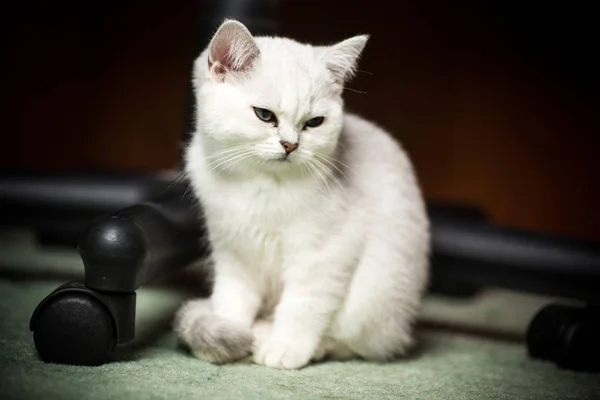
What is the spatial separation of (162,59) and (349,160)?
1.73 meters

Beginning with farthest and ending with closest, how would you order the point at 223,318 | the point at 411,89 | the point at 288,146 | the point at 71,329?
the point at 411,89, the point at 223,318, the point at 288,146, the point at 71,329

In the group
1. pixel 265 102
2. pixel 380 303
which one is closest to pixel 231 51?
pixel 265 102

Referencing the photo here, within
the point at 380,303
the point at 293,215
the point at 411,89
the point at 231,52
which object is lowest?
the point at 380,303

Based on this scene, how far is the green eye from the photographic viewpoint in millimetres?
1547

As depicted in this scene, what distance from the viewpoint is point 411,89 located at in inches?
118

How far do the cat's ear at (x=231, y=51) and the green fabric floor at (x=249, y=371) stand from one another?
2.17ft

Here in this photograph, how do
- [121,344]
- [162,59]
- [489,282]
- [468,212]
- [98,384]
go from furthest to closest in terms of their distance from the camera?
[162,59] → [468,212] → [489,282] → [121,344] → [98,384]

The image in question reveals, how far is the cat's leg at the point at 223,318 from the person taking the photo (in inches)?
58.5

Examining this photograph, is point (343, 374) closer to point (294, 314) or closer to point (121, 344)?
point (294, 314)

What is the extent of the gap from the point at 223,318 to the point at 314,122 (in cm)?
51

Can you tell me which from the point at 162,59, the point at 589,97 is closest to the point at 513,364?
the point at 589,97

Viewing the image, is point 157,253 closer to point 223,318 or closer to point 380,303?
point 223,318

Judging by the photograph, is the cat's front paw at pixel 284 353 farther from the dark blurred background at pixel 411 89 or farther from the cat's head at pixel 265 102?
the dark blurred background at pixel 411 89

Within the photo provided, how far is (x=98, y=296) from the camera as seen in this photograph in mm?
1392
